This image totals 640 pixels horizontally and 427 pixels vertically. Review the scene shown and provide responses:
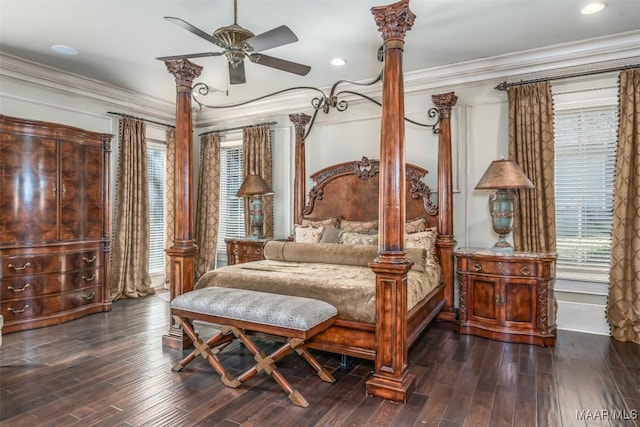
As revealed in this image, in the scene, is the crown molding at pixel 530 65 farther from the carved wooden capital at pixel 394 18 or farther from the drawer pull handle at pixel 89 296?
the drawer pull handle at pixel 89 296

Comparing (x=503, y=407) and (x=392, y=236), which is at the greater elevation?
(x=392, y=236)

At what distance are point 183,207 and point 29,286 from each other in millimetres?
2123

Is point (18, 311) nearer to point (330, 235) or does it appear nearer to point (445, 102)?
point (330, 235)

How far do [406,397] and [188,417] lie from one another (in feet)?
4.54

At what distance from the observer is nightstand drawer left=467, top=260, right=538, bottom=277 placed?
11.9ft

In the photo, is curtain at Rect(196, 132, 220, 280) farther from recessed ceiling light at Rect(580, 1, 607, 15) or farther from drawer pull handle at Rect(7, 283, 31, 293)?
recessed ceiling light at Rect(580, 1, 607, 15)

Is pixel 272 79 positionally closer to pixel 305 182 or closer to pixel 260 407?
pixel 305 182

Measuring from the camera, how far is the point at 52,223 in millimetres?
4348

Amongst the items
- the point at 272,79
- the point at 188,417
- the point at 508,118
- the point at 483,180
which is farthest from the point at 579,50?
the point at 188,417

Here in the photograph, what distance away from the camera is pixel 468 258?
3.92m

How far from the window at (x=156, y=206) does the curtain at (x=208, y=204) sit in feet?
1.88

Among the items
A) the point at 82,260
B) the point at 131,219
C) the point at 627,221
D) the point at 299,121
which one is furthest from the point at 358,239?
the point at 131,219

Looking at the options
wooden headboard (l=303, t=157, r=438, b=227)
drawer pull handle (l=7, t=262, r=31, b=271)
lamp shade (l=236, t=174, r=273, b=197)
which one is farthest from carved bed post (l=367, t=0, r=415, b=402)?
drawer pull handle (l=7, t=262, r=31, b=271)

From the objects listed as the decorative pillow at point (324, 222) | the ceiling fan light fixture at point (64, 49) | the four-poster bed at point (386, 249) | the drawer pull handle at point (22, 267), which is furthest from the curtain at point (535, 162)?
the drawer pull handle at point (22, 267)
